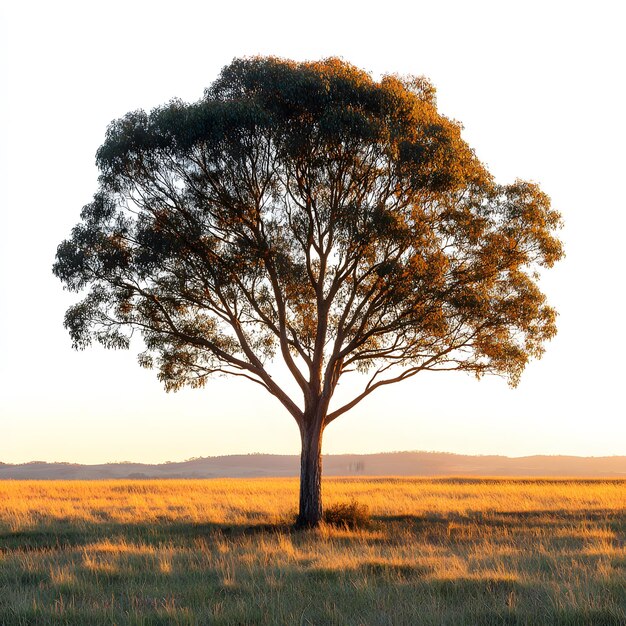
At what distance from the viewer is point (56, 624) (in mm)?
10633

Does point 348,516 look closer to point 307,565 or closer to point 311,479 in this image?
point 311,479

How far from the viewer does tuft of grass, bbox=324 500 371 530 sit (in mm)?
24484

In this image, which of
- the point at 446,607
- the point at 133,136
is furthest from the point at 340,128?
the point at 446,607

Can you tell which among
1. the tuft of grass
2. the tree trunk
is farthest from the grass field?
the tree trunk

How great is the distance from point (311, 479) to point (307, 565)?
8.81m

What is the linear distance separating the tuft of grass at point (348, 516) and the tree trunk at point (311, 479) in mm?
551

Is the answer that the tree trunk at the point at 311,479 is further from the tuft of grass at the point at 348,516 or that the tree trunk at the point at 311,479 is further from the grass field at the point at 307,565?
the grass field at the point at 307,565

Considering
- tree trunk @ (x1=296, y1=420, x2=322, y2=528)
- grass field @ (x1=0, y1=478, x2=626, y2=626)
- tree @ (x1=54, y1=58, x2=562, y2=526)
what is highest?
tree @ (x1=54, y1=58, x2=562, y2=526)

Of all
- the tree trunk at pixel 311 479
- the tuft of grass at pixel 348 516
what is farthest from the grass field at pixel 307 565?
the tree trunk at pixel 311 479

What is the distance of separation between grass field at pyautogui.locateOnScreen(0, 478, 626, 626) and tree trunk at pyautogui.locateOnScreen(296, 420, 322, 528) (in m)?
0.82

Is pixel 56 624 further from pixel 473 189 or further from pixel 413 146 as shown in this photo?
pixel 473 189

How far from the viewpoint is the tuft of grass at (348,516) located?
2448 cm

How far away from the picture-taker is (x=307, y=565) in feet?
52.1

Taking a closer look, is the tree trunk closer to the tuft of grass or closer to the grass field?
the tuft of grass
